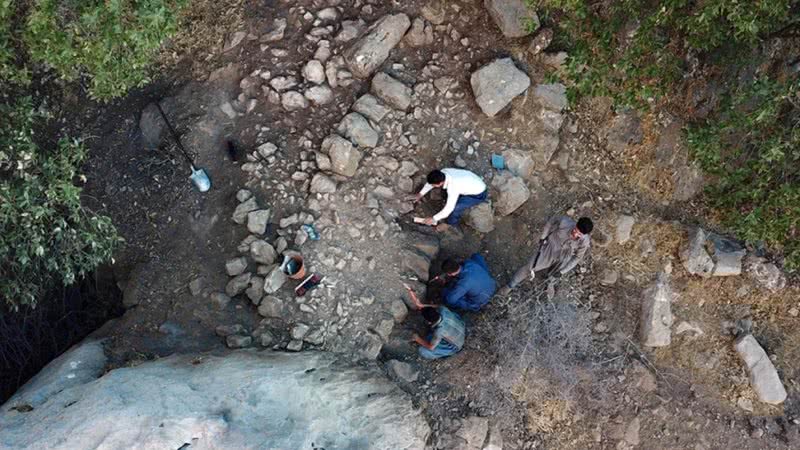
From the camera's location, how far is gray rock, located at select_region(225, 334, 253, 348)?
21.5ft

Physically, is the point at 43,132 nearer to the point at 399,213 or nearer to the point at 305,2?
the point at 305,2

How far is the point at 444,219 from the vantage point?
7473mm

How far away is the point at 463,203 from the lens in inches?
289

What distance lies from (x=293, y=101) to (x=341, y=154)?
93 centimetres

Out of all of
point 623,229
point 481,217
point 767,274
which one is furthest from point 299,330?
point 767,274

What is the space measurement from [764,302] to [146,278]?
7497 millimetres

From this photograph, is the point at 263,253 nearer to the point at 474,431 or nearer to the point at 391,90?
the point at 391,90

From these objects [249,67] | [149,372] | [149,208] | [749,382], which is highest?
[249,67]

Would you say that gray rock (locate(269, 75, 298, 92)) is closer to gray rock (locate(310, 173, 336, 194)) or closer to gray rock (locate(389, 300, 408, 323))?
gray rock (locate(310, 173, 336, 194))

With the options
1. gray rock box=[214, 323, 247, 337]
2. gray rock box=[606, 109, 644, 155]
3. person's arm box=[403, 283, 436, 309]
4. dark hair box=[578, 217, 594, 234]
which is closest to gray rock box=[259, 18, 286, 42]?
person's arm box=[403, 283, 436, 309]

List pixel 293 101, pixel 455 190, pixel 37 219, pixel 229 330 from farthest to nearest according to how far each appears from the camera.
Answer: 1. pixel 293 101
2. pixel 455 190
3. pixel 229 330
4. pixel 37 219

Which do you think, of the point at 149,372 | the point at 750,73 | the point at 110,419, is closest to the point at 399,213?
the point at 149,372

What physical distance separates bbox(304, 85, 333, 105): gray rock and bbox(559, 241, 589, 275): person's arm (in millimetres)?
3405

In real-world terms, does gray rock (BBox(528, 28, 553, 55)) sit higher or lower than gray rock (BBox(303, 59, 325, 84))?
lower
